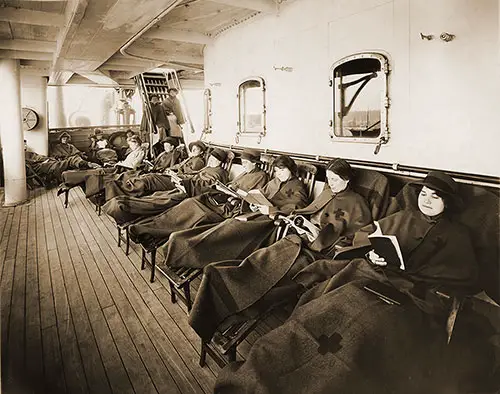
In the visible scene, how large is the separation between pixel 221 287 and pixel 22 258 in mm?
2873

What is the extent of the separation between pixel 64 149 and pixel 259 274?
899cm

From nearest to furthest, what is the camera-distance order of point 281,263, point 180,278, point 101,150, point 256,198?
point 281,263 → point 180,278 → point 256,198 → point 101,150

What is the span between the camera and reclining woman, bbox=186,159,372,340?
190cm

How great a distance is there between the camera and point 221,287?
6.32ft

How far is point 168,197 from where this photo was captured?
12.5 ft

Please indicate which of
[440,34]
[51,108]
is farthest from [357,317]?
[51,108]

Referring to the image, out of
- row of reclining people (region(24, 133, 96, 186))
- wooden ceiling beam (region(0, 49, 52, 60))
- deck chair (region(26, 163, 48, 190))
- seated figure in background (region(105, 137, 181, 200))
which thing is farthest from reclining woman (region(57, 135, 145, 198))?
deck chair (region(26, 163, 48, 190))

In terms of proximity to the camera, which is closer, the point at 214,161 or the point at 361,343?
the point at 361,343

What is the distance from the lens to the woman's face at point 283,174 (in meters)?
3.51

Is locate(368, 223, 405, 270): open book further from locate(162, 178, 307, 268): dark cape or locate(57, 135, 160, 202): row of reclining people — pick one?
locate(57, 135, 160, 202): row of reclining people

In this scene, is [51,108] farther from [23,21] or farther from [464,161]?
[464,161]

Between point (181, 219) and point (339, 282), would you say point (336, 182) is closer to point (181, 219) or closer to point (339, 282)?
point (339, 282)

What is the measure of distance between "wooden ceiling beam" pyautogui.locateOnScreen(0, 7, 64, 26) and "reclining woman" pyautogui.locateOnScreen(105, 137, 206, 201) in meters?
2.01

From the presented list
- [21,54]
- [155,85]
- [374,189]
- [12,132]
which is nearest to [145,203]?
[374,189]
